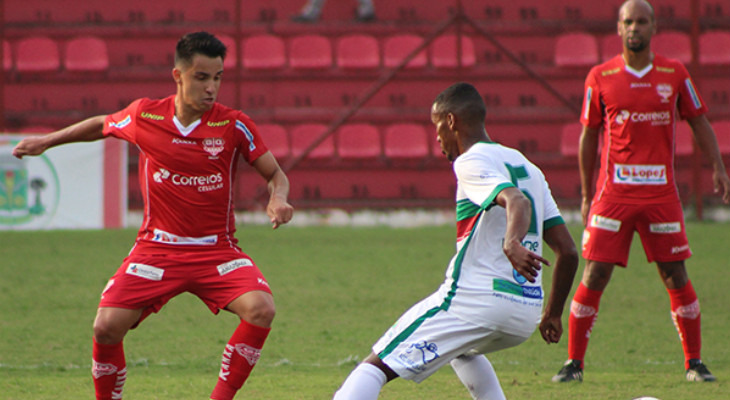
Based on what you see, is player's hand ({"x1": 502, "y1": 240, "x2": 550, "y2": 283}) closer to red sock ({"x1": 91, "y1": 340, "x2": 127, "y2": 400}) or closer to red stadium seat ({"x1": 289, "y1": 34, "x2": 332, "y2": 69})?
red sock ({"x1": 91, "y1": 340, "x2": 127, "y2": 400})

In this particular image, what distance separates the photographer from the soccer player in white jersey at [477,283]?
3.65m

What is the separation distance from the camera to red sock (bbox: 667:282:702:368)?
5.71 meters

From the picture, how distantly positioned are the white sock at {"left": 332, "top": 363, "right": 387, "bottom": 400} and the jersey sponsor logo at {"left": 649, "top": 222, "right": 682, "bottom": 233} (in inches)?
105

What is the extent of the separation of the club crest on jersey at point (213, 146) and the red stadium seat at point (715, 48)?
13944mm

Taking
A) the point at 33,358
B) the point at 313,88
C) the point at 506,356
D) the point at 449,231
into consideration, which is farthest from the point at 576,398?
the point at 313,88

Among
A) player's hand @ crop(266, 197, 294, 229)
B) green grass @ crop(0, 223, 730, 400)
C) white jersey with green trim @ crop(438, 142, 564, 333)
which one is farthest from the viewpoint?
green grass @ crop(0, 223, 730, 400)

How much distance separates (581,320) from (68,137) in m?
3.13

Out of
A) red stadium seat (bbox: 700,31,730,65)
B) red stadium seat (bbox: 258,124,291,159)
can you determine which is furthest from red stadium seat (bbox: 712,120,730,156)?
red stadium seat (bbox: 258,124,291,159)

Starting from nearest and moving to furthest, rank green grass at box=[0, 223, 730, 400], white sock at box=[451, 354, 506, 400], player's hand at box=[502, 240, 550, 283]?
player's hand at box=[502, 240, 550, 283] → white sock at box=[451, 354, 506, 400] → green grass at box=[0, 223, 730, 400]

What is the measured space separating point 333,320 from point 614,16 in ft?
39.0

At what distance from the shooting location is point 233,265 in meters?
4.74

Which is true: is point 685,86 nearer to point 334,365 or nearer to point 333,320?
point 334,365

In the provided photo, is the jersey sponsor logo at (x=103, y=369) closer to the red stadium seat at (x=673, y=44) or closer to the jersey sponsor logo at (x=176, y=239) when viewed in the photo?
the jersey sponsor logo at (x=176, y=239)

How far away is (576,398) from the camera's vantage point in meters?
5.14
